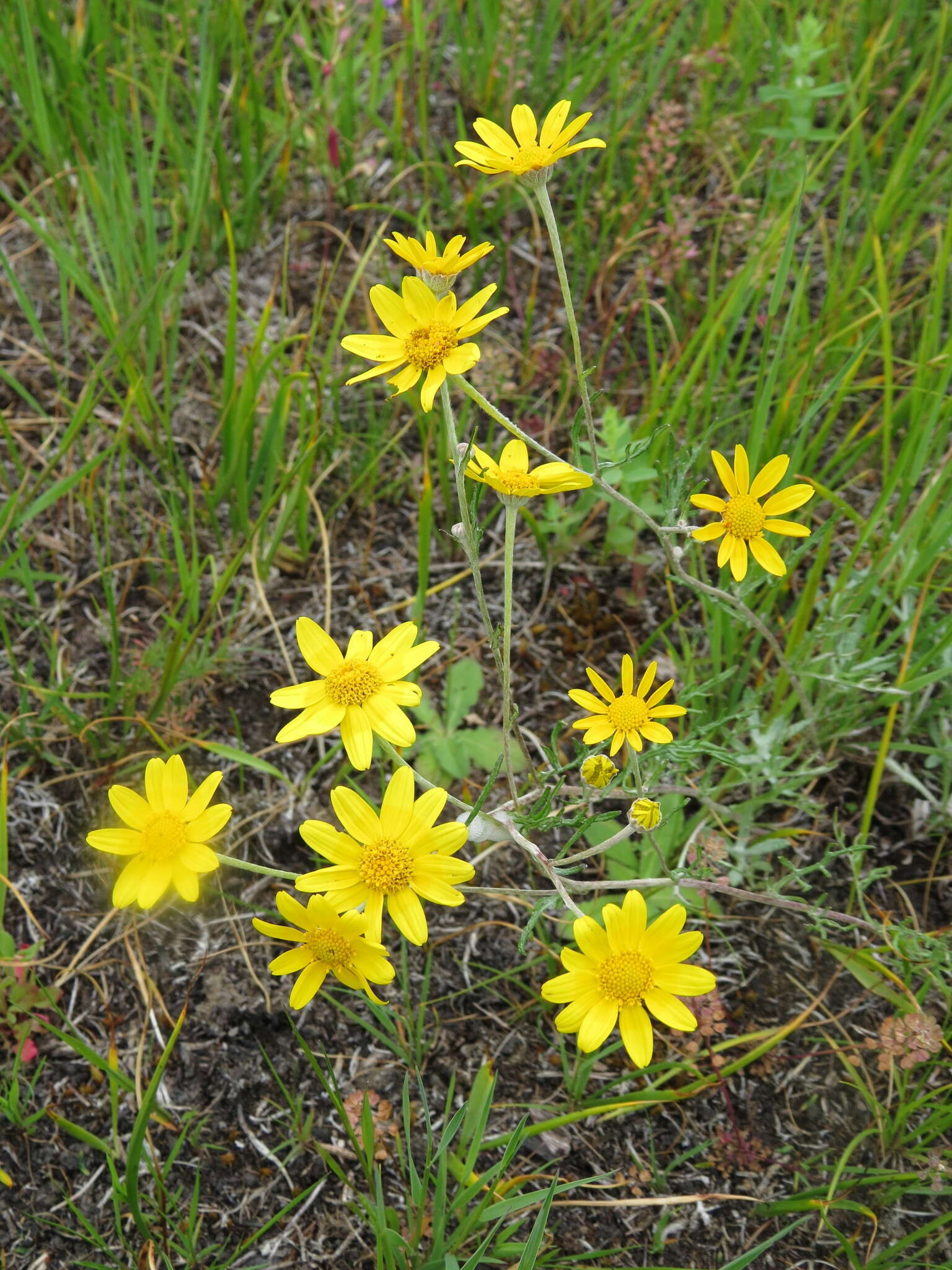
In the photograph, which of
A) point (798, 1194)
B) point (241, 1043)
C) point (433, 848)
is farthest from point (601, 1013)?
point (241, 1043)

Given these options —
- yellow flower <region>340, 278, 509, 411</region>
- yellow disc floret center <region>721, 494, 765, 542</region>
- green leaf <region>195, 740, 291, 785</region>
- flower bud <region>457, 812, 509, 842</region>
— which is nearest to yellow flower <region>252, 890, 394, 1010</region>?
flower bud <region>457, 812, 509, 842</region>

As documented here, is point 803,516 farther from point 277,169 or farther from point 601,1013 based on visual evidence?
point 277,169

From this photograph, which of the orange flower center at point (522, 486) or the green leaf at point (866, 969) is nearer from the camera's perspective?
the orange flower center at point (522, 486)

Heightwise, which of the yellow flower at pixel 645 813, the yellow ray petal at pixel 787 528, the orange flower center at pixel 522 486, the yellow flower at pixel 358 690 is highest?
the orange flower center at pixel 522 486

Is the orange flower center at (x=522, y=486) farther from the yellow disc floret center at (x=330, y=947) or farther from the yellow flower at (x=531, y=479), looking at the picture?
the yellow disc floret center at (x=330, y=947)

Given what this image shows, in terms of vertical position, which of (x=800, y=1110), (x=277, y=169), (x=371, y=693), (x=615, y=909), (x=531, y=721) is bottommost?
(x=800, y=1110)

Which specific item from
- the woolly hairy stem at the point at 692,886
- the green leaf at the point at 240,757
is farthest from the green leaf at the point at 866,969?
the green leaf at the point at 240,757
